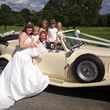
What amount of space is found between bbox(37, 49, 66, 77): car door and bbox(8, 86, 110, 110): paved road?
0.56 m

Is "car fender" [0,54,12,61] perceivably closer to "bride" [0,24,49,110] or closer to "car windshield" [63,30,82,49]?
"bride" [0,24,49,110]

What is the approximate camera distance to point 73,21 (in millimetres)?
39781

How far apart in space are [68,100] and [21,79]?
128 centimetres

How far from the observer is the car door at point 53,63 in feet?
16.2

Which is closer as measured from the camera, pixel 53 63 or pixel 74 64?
pixel 74 64

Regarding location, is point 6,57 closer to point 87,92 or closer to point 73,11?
point 87,92

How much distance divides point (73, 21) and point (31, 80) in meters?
36.2

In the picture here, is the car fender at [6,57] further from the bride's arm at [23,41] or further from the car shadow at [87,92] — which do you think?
the car shadow at [87,92]

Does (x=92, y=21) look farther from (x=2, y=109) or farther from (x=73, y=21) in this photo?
(x=2, y=109)

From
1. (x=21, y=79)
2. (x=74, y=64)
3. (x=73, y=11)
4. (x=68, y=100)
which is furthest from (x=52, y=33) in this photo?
(x=73, y=11)

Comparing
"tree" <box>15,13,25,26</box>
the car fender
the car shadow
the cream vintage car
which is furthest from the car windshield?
"tree" <box>15,13,25,26</box>

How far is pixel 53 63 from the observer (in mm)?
5043

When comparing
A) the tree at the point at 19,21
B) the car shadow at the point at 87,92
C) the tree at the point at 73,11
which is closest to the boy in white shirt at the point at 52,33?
the car shadow at the point at 87,92

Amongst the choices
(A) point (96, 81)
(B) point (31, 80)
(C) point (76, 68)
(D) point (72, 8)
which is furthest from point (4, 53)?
(D) point (72, 8)
